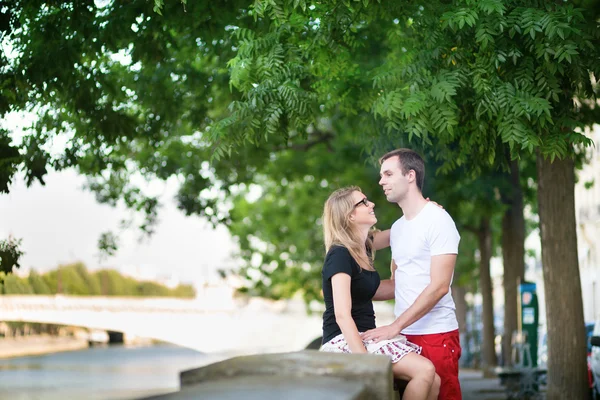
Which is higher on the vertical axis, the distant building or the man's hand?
the distant building

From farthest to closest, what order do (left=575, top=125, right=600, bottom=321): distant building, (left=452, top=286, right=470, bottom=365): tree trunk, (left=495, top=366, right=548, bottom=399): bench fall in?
(left=575, top=125, right=600, bottom=321): distant building → (left=452, top=286, right=470, bottom=365): tree trunk → (left=495, top=366, right=548, bottom=399): bench

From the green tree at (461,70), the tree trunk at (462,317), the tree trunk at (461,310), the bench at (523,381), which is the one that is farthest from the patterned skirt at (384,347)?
the tree trunk at (461,310)

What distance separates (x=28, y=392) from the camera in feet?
135

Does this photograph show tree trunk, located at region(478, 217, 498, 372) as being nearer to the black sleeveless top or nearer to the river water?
the river water

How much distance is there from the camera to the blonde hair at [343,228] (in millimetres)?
5680

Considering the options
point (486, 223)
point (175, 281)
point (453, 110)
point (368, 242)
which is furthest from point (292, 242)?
point (175, 281)

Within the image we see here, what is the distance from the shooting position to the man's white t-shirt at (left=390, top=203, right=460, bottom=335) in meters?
5.76

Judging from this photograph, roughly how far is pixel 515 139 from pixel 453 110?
1.98 feet

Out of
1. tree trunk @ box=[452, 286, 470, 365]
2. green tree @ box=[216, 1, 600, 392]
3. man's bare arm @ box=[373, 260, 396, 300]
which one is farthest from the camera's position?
tree trunk @ box=[452, 286, 470, 365]

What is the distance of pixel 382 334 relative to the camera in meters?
5.58

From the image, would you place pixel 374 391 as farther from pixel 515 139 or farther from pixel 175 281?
pixel 175 281

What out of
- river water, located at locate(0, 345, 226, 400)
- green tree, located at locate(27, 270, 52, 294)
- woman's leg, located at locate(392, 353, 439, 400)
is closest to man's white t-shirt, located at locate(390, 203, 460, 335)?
woman's leg, located at locate(392, 353, 439, 400)

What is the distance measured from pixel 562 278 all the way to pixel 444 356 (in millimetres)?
5434

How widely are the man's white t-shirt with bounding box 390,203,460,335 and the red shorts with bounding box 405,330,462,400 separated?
0.13 ft
